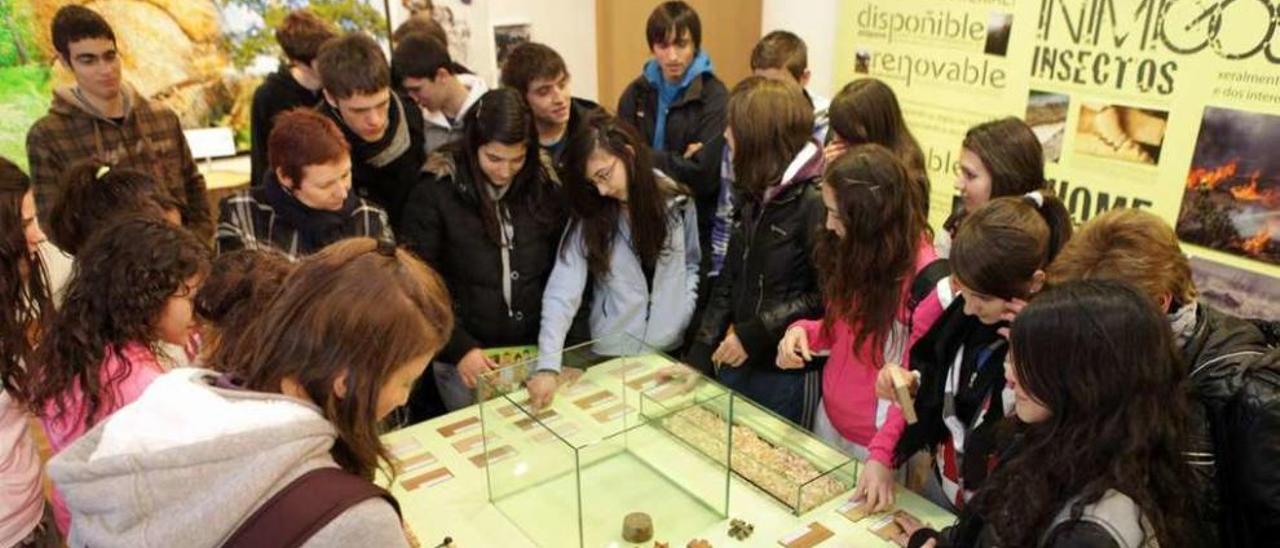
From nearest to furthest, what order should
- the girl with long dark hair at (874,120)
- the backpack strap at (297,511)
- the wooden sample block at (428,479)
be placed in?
1. the backpack strap at (297,511)
2. the wooden sample block at (428,479)
3. the girl with long dark hair at (874,120)

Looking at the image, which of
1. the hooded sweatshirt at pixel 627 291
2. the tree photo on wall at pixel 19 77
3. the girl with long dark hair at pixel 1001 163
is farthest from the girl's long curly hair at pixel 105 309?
the tree photo on wall at pixel 19 77

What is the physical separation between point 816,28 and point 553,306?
2.74 m

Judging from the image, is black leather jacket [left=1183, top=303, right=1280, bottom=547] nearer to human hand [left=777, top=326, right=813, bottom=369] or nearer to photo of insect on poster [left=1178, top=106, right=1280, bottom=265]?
human hand [left=777, top=326, right=813, bottom=369]

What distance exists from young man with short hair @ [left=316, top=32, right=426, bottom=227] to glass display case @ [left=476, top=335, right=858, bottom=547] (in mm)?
1215

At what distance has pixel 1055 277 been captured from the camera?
65.9 inches

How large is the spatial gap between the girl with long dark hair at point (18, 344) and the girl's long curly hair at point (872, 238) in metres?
1.84

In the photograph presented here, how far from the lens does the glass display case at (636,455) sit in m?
1.89

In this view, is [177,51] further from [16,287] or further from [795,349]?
[795,349]

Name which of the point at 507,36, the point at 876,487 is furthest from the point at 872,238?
the point at 507,36

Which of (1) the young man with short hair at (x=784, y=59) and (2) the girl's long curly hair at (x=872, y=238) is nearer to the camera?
(2) the girl's long curly hair at (x=872, y=238)

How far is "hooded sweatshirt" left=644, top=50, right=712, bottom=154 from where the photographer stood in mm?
3814

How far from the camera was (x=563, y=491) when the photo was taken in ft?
6.42

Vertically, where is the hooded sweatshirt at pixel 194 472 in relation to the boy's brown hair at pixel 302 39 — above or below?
below

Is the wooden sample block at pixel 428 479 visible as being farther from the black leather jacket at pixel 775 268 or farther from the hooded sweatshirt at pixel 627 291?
the black leather jacket at pixel 775 268
